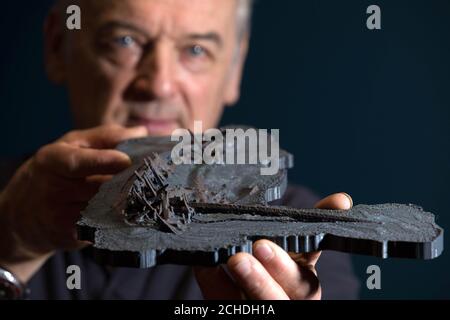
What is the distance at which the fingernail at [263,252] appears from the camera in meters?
0.95

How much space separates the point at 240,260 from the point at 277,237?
3.6 inches

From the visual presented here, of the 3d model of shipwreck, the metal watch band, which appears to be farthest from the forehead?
the metal watch band

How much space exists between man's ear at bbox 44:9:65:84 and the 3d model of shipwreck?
3.24ft

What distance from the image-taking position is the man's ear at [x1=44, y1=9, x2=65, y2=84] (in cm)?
210

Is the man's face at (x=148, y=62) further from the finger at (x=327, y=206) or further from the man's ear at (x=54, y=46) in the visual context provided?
the finger at (x=327, y=206)

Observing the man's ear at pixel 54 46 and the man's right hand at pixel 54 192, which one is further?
the man's ear at pixel 54 46

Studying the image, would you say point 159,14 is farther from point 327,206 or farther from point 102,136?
point 327,206

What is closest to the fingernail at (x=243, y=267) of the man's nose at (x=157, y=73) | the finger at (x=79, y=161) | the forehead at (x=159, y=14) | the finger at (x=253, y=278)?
the finger at (x=253, y=278)

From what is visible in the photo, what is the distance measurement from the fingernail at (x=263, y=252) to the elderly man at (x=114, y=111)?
1.63ft

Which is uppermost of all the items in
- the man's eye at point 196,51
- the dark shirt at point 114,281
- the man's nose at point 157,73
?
the man's eye at point 196,51

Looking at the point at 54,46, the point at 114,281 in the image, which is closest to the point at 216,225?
the point at 114,281

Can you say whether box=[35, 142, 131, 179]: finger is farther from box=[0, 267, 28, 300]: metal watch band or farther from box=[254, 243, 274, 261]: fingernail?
box=[254, 243, 274, 261]: fingernail

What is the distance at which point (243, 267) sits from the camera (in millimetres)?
930

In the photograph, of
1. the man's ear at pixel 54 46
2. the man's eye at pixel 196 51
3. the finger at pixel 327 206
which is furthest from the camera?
the man's ear at pixel 54 46
